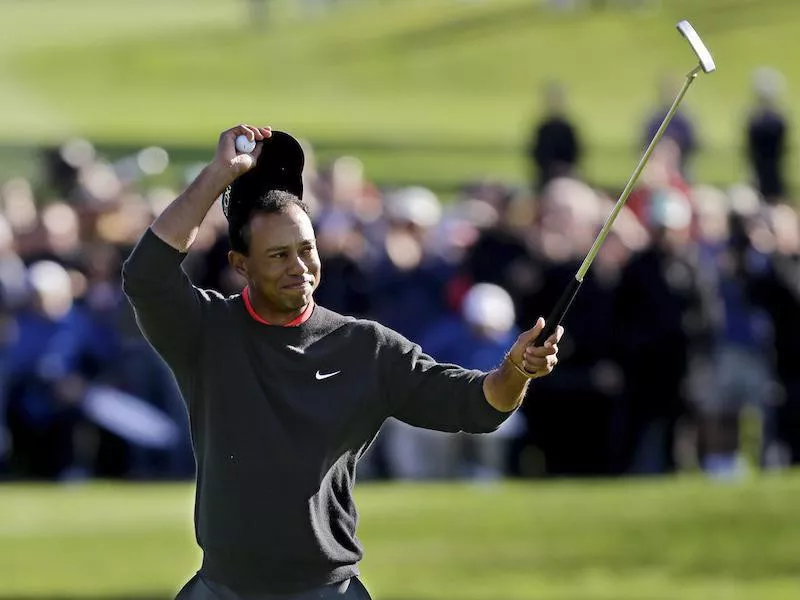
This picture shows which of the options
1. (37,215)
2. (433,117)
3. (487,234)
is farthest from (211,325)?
(433,117)

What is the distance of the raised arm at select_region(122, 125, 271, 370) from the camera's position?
586 centimetres

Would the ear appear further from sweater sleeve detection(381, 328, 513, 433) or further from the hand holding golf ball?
sweater sleeve detection(381, 328, 513, 433)

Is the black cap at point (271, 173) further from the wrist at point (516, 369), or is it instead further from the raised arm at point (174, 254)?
the wrist at point (516, 369)

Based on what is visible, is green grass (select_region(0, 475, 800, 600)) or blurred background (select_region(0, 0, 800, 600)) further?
blurred background (select_region(0, 0, 800, 600))

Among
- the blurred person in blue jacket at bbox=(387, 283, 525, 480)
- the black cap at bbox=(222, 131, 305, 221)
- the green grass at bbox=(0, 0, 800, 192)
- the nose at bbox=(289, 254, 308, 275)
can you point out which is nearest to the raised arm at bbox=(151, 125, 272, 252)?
the black cap at bbox=(222, 131, 305, 221)

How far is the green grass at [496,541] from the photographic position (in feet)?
42.9

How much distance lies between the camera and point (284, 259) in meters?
6.12

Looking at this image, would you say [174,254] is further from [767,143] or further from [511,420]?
[767,143]

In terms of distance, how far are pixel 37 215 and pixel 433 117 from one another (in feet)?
98.3

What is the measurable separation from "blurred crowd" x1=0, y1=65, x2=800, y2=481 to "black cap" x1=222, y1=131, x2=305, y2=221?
907 cm

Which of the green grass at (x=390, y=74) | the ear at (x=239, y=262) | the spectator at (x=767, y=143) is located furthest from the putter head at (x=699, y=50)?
the green grass at (x=390, y=74)

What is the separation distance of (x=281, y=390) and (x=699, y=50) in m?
1.46

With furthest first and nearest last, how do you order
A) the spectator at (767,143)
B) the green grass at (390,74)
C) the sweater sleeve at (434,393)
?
1. the green grass at (390,74)
2. the spectator at (767,143)
3. the sweater sleeve at (434,393)

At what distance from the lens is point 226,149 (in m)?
5.93
